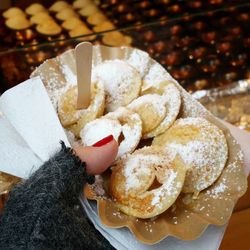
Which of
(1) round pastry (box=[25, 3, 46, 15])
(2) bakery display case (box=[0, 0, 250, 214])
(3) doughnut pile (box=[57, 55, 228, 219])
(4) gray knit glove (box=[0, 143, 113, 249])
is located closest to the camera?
(4) gray knit glove (box=[0, 143, 113, 249])

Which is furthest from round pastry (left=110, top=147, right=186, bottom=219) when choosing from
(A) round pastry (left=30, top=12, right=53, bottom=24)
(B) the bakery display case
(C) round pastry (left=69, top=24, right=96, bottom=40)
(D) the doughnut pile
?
(A) round pastry (left=30, top=12, right=53, bottom=24)

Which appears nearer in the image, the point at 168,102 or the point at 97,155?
the point at 97,155

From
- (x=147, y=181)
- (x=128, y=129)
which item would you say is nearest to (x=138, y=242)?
(x=147, y=181)

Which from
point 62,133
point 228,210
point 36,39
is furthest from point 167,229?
point 36,39

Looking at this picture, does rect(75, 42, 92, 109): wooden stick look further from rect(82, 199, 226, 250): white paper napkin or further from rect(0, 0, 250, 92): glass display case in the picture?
rect(0, 0, 250, 92): glass display case

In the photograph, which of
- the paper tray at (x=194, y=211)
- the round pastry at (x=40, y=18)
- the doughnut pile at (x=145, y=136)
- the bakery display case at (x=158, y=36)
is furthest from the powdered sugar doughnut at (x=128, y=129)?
the round pastry at (x=40, y=18)

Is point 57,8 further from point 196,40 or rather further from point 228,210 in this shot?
point 228,210

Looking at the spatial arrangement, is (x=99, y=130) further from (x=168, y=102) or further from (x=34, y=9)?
(x=34, y=9)
